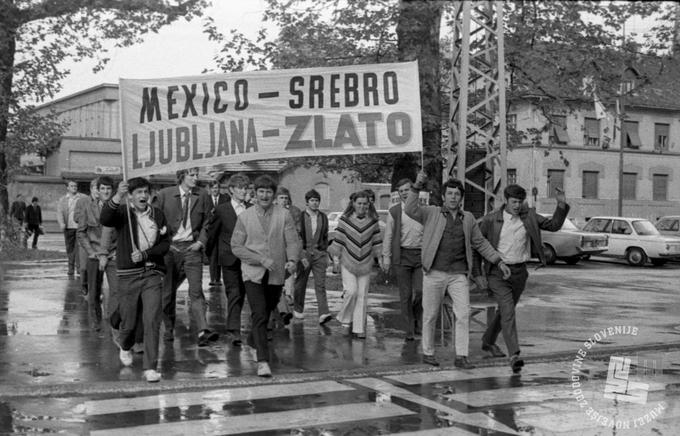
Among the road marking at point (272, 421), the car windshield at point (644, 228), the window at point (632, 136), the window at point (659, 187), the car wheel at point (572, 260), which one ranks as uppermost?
the window at point (632, 136)

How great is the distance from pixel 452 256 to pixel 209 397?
2949 mm

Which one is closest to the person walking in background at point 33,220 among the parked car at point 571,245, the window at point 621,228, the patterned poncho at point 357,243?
the parked car at point 571,245

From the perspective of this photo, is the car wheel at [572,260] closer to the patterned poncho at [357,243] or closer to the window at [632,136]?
the patterned poncho at [357,243]

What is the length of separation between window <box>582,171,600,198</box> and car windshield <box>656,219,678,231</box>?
56.7ft

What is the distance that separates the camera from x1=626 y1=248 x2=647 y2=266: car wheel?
28828 mm

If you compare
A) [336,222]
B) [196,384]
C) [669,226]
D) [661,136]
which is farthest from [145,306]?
[661,136]

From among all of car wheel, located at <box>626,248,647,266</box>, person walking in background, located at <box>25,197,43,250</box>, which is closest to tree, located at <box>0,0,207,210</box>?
person walking in background, located at <box>25,197,43,250</box>

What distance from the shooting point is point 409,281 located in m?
11.1

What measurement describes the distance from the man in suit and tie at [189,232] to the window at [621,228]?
2176cm

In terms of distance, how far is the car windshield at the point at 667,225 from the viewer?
3144cm

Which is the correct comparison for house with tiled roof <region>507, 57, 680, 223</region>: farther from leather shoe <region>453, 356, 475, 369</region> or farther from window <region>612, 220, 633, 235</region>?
leather shoe <region>453, 356, 475, 369</region>

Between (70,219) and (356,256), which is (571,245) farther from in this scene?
(356,256)

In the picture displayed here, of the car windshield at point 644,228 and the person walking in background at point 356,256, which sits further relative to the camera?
the car windshield at point 644,228

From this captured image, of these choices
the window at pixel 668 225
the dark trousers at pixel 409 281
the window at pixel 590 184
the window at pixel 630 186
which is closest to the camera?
the dark trousers at pixel 409 281
